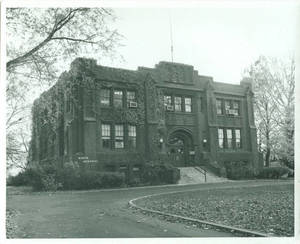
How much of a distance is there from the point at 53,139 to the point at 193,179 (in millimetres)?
11235

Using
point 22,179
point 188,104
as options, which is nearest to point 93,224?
point 22,179

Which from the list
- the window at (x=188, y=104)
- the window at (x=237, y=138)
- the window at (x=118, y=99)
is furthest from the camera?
the window at (x=237, y=138)

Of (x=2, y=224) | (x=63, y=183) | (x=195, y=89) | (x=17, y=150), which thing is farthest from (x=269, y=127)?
(x=2, y=224)

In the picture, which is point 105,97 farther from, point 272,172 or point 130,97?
point 272,172

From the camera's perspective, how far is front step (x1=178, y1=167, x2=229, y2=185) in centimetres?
2489

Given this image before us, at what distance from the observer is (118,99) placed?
26.1 meters

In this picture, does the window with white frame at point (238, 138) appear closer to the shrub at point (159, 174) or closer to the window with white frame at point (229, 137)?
the window with white frame at point (229, 137)

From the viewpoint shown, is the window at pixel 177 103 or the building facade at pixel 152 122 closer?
the building facade at pixel 152 122

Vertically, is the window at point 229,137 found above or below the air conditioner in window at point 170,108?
below

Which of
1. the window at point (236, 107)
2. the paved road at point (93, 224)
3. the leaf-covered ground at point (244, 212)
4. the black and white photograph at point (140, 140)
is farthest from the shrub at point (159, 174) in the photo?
the paved road at point (93, 224)

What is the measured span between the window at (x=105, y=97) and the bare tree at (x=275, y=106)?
32.5ft

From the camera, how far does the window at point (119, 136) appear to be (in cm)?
2571

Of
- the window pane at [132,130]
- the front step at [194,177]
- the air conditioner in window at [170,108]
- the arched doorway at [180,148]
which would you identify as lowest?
the front step at [194,177]

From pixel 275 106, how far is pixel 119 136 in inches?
441
